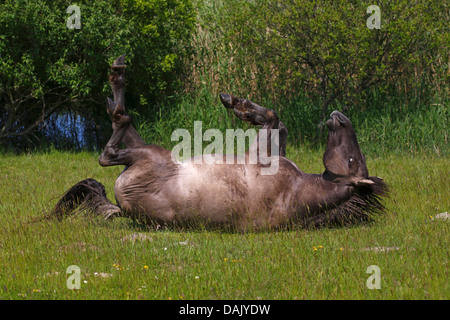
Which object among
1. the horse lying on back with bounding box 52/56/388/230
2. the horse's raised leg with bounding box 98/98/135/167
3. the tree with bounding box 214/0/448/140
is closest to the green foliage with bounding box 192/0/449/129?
the tree with bounding box 214/0/448/140

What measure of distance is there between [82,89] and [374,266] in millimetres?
9886

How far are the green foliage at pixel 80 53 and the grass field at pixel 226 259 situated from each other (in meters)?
6.47

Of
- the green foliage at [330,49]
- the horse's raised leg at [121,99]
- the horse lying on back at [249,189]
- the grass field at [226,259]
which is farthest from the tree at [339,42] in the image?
the horse lying on back at [249,189]

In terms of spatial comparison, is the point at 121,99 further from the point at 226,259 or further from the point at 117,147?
the point at 226,259

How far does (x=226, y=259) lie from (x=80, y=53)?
10183mm

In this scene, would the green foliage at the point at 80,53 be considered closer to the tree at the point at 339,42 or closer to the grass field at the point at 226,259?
the tree at the point at 339,42

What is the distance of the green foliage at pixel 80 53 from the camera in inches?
509

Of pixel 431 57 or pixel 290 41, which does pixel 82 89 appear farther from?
pixel 431 57

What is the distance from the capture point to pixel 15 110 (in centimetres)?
1414

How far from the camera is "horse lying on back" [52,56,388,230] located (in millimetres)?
5938

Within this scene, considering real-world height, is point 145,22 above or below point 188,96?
above

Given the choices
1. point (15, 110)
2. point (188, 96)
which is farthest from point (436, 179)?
point (15, 110)

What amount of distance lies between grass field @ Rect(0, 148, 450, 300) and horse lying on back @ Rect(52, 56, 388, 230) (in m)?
0.17

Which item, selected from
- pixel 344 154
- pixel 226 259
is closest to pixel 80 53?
pixel 344 154
